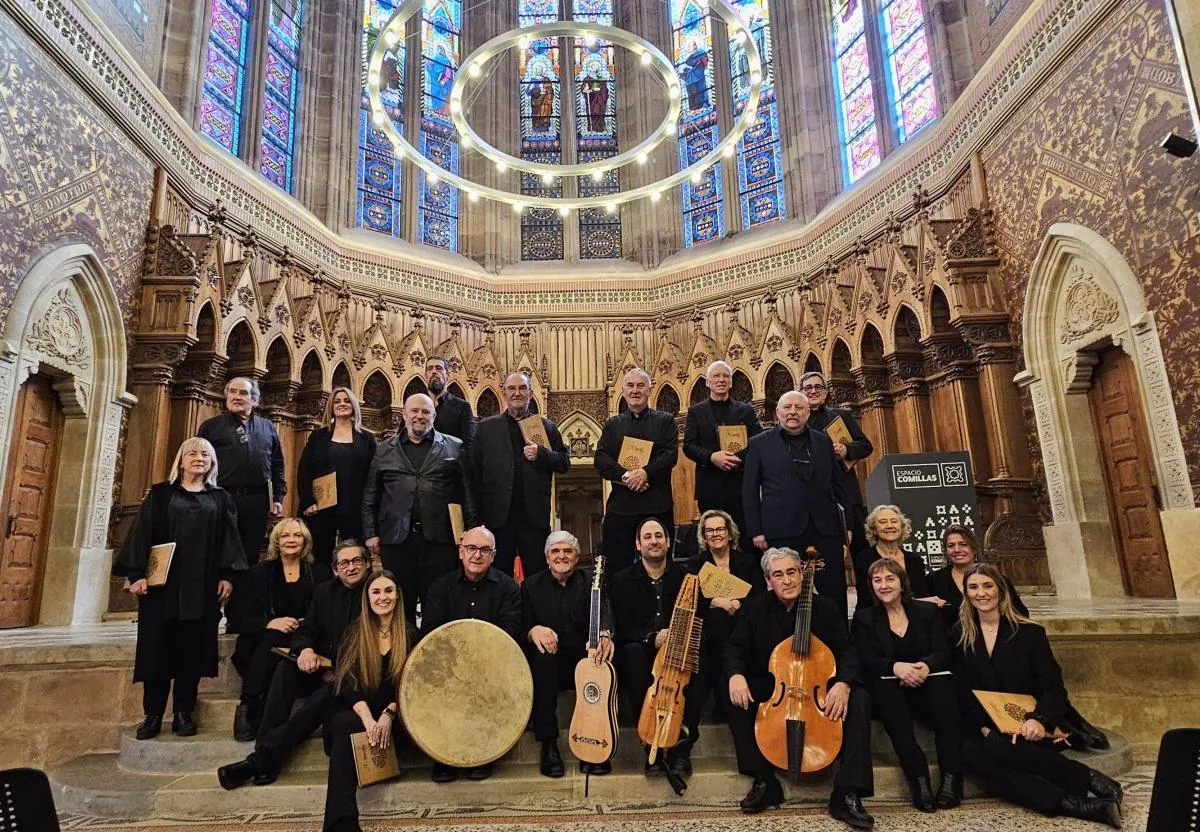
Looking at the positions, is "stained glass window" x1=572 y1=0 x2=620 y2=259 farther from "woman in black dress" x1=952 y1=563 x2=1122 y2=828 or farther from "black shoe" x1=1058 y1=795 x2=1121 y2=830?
"black shoe" x1=1058 y1=795 x2=1121 y2=830

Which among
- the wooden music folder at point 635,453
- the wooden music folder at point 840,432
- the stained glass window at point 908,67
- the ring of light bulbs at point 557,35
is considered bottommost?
the wooden music folder at point 635,453

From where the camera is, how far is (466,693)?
348 centimetres

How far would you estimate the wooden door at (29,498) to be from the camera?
6246 millimetres

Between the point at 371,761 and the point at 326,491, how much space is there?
72.2 inches

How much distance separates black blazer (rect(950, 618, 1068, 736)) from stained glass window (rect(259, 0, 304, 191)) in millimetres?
10792

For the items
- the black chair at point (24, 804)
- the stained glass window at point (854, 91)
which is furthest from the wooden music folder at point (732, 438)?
the stained glass window at point (854, 91)

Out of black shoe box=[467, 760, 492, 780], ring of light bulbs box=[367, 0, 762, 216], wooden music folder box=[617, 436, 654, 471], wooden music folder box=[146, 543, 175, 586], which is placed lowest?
black shoe box=[467, 760, 492, 780]

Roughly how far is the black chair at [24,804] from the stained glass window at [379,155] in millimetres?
11437

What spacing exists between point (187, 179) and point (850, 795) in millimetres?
8972

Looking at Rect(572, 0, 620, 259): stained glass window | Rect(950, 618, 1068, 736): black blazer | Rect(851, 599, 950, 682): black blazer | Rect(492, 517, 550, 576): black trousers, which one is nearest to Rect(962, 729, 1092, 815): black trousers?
Rect(950, 618, 1068, 736): black blazer

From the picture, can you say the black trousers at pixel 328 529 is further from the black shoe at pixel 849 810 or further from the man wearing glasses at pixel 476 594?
the black shoe at pixel 849 810

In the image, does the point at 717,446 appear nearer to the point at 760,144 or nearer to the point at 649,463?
the point at 649,463

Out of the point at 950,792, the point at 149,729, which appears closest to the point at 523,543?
the point at 149,729

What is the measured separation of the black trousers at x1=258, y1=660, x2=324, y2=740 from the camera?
3600 mm
